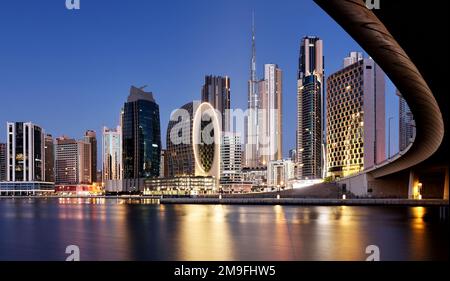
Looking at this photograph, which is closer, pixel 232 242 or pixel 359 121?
pixel 232 242

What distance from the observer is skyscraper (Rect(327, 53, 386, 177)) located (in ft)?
492

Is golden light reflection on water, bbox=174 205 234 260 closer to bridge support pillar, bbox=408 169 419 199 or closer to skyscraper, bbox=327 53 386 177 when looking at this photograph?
bridge support pillar, bbox=408 169 419 199

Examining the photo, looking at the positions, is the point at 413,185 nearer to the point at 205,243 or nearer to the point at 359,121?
the point at 205,243

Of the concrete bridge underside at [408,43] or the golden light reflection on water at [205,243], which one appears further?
the golden light reflection on water at [205,243]

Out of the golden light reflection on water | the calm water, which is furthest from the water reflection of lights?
the golden light reflection on water

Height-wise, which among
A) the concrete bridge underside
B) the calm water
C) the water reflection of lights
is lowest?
the water reflection of lights

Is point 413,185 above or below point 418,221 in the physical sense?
above

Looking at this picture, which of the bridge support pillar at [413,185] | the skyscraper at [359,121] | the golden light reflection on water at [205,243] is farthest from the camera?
the skyscraper at [359,121]

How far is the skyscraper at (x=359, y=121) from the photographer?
15000 centimetres

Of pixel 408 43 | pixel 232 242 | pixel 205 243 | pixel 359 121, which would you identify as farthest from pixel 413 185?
pixel 408 43

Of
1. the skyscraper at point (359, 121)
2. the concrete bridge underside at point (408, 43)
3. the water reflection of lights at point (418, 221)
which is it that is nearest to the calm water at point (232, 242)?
the water reflection of lights at point (418, 221)

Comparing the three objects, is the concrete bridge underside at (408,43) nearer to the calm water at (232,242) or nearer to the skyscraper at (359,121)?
the calm water at (232,242)

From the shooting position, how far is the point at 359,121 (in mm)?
153250
